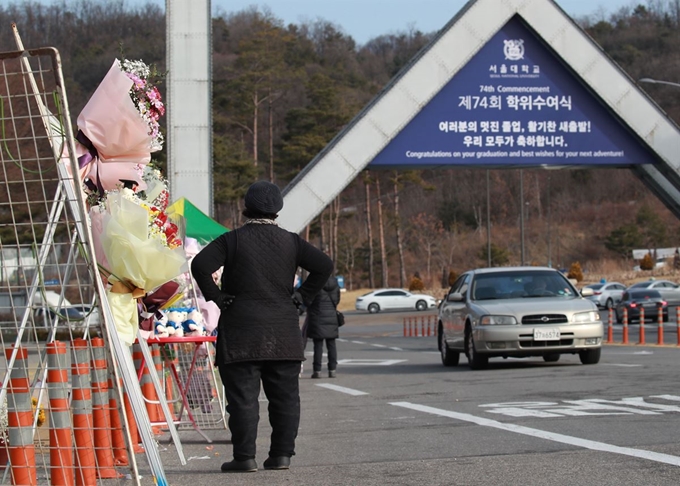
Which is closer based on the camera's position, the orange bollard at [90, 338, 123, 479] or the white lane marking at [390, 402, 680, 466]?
the orange bollard at [90, 338, 123, 479]

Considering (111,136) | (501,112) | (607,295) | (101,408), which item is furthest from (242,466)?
(607,295)

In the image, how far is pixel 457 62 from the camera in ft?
92.1

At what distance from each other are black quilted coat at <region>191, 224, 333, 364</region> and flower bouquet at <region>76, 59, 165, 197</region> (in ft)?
2.51

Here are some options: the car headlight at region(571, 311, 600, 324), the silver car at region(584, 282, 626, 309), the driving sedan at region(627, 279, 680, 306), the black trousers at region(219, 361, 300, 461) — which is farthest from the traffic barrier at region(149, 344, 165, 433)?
the silver car at region(584, 282, 626, 309)

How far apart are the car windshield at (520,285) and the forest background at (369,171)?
48916mm

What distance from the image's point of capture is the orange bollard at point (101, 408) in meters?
6.73

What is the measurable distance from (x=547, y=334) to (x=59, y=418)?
1185 cm

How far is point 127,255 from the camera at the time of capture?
6.95 m

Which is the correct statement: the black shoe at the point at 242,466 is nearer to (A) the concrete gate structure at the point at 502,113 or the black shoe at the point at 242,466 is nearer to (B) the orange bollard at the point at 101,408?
(B) the orange bollard at the point at 101,408

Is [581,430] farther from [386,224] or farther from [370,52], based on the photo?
[370,52]

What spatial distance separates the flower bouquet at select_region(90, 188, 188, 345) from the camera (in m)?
6.93

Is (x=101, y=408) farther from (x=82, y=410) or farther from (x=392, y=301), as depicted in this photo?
(x=392, y=301)

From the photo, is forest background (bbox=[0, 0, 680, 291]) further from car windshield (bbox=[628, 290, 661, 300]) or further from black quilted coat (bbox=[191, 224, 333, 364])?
black quilted coat (bbox=[191, 224, 333, 364])

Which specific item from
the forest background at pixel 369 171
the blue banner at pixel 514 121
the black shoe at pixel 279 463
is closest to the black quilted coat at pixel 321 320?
the blue banner at pixel 514 121
